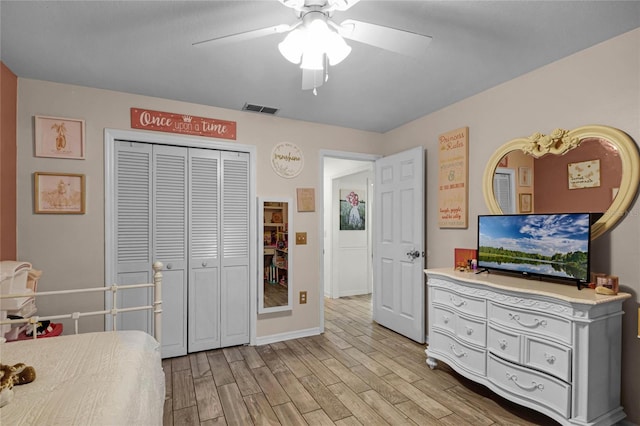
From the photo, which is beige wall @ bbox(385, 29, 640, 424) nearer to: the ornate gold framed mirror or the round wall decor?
the ornate gold framed mirror

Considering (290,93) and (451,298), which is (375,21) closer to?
(290,93)

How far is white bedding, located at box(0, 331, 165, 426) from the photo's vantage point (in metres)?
1.03

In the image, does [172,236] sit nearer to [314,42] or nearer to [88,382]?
[88,382]

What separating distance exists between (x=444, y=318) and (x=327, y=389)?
1123 millimetres

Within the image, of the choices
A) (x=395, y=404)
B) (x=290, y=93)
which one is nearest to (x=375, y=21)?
(x=290, y=93)

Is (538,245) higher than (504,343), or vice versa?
(538,245)

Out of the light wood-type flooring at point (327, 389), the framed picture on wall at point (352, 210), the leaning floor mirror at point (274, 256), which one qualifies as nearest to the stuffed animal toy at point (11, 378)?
the light wood-type flooring at point (327, 389)

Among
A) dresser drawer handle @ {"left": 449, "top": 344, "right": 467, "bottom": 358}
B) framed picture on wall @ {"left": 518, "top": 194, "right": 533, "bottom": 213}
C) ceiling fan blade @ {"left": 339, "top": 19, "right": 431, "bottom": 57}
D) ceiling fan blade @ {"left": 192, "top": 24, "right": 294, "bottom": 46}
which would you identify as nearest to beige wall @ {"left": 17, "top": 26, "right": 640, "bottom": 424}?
framed picture on wall @ {"left": 518, "top": 194, "right": 533, "bottom": 213}

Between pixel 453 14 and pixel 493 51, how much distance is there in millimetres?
601

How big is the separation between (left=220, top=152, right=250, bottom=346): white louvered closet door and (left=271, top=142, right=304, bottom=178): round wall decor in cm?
32

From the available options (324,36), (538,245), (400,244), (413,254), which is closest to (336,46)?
A: (324,36)

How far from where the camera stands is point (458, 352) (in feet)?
8.14

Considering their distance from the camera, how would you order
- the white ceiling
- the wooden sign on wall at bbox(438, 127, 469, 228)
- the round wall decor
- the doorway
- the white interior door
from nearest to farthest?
the white ceiling → the wooden sign on wall at bbox(438, 127, 469, 228) → the white interior door → the round wall decor → the doorway

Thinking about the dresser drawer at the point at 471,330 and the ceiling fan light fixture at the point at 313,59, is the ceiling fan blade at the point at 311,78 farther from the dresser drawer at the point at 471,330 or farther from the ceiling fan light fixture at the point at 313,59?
the dresser drawer at the point at 471,330
